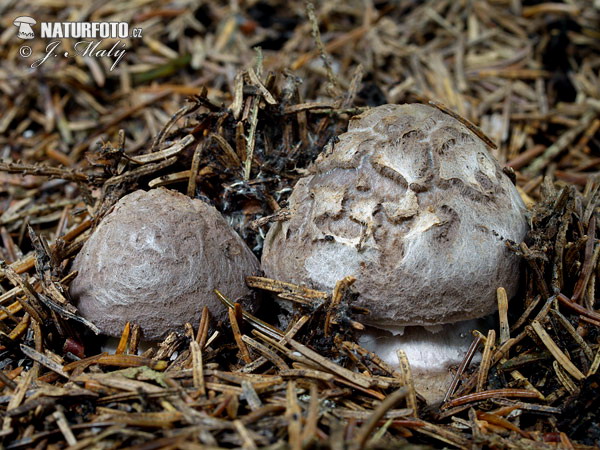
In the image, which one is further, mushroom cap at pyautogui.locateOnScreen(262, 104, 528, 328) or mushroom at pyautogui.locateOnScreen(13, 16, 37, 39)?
mushroom at pyautogui.locateOnScreen(13, 16, 37, 39)

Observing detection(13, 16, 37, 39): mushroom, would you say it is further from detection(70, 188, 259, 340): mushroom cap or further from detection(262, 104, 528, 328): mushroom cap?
detection(262, 104, 528, 328): mushroom cap

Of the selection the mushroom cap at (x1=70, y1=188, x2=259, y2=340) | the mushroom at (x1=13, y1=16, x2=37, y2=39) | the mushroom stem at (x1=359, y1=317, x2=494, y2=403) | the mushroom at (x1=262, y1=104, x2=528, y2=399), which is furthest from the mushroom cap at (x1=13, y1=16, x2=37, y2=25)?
the mushroom stem at (x1=359, y1=317, x2=494, y2=403)

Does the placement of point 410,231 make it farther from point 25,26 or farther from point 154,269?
point 25,26

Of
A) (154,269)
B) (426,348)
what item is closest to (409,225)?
(426,348)

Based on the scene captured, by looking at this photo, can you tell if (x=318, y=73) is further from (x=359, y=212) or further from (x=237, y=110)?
(x=359, y=212)

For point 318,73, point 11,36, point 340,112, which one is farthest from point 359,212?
point 11,36
